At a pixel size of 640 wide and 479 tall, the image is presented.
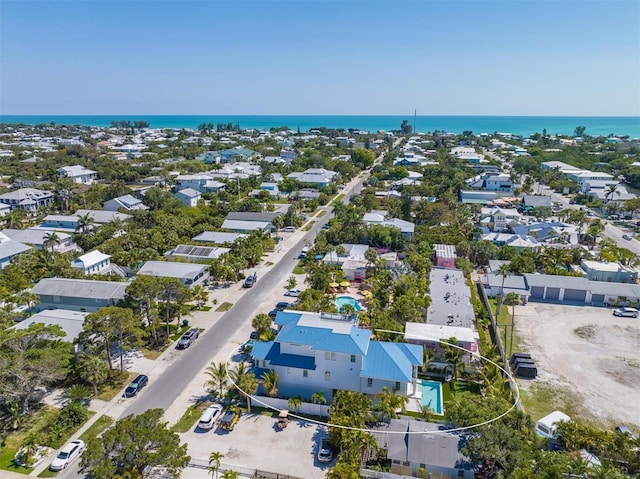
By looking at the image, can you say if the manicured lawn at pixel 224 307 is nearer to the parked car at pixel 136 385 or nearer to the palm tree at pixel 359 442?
the parked car at pixel 136 385

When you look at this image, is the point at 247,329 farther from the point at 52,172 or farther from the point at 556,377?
the point at 52,172

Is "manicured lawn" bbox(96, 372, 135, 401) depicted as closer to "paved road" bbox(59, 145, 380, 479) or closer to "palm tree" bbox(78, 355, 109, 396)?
"palm tree" bbox(78, 355, 109, 396)

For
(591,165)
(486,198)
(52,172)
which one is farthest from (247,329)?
(591,165)

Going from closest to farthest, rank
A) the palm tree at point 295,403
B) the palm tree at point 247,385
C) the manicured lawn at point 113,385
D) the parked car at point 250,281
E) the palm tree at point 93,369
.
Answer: the palm tree at point 295,403 → the palm tree at point 247,385 → the palm tree at point 93,369 → the manicured lawn at point 113,385 → the parked car at point 250,281

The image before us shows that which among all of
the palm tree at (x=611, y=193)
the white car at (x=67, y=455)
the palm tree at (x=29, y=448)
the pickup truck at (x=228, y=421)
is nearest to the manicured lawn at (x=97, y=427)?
the white car at (x=67, y=455)

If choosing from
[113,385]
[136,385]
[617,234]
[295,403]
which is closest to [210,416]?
[295,403]

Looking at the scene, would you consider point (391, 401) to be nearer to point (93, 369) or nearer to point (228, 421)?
point (228, 421)
